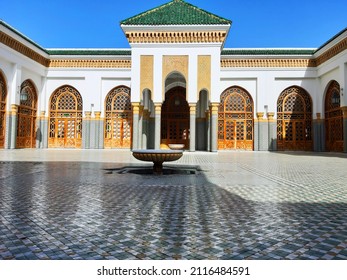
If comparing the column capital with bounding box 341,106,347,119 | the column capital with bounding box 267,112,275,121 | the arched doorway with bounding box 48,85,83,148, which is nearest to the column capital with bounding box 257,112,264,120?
the column capital with bounding box 267,112,275,121

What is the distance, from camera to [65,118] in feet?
61.9

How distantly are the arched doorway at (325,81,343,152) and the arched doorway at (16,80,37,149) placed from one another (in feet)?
57.3

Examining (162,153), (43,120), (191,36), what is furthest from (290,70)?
(43,120)

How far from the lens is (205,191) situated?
4.40 m

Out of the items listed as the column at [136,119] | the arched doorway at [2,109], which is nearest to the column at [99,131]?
the column at [136,119]

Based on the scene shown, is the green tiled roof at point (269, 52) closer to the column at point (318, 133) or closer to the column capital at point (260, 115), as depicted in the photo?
the column capital at point (260, 115)

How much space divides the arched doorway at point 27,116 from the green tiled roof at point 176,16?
7221mm

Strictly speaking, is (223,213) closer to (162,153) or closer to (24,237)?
(24,237)

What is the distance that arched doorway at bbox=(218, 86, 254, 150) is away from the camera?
18250mm

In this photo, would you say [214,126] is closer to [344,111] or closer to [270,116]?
[270,116]

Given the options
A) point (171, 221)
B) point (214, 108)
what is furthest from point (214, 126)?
point (171, 221)

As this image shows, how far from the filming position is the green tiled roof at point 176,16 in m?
14.5

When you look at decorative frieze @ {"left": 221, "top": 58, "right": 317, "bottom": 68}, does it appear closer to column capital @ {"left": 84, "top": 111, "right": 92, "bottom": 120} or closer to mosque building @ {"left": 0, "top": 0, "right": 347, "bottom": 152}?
mosque building @ {"left": 0, "top": 0, "right": 347, "bottom": 152}
